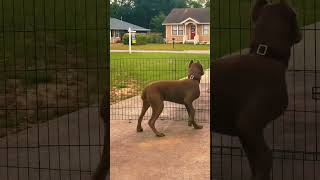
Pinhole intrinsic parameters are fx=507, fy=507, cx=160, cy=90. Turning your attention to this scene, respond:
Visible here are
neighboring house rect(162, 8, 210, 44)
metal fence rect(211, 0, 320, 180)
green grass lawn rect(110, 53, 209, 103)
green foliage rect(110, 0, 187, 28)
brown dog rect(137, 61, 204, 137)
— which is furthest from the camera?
green foliage rect(110, 0, 187, 28)

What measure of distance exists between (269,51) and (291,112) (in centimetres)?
67

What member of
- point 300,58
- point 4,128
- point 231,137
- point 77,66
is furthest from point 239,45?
point 4,128

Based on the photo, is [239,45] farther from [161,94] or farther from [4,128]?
[161,94]

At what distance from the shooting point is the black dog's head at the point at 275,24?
15.2 feet

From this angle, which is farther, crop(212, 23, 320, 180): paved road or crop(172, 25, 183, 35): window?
crop(172, 25, 183, 35): window

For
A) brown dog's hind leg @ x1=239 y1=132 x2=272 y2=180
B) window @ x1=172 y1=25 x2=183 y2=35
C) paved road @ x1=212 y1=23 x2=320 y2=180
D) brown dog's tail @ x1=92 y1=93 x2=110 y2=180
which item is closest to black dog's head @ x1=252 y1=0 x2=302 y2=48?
paved road @ x1=212 y1=23 x2=320 y2=180

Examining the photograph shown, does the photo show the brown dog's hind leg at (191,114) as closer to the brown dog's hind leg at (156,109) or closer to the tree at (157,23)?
the brown dog's hind leg at (156,109)

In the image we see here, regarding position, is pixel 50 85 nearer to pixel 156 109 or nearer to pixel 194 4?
pixel 156 109

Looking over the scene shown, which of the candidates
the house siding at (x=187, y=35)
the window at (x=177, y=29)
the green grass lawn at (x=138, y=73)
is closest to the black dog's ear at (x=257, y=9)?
the green grass lawn at (x=138, y=73)

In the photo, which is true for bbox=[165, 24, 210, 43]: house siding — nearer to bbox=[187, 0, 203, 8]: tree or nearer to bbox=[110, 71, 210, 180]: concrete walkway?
bbox=[187, 0, 203, 8]: tree

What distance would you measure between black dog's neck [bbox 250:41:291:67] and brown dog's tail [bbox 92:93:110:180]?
4.98 ft

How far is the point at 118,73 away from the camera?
19.1 metres

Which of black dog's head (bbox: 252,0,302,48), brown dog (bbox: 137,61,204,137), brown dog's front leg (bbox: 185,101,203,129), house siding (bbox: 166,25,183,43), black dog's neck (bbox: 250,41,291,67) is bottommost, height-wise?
brown dog's front leg (bbox: 185,101,203,129)

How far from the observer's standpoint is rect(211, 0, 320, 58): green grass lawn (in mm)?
4621
